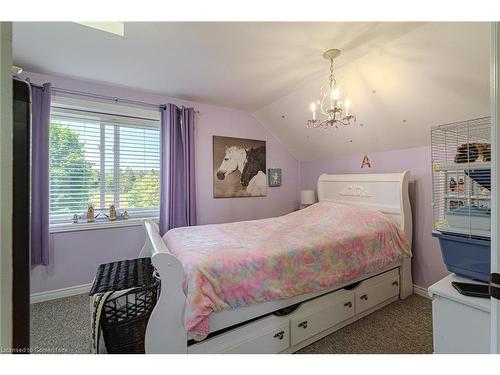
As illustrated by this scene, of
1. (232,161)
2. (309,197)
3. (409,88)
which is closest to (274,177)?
(309,197)

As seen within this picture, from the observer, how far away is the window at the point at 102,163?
254 cm

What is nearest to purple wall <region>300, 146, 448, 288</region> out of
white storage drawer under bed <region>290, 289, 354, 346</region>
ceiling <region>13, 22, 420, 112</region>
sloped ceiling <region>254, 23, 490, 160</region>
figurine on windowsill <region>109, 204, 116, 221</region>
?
sloped ceiling <region>254, 23, 490, 160</region>

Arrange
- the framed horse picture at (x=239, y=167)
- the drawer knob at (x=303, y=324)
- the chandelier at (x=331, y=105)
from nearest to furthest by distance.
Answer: the drawer knob at (x=303, y=324)
the chandelier at (x=331, y=105)
the framed horse picture at (x=239, y=167)

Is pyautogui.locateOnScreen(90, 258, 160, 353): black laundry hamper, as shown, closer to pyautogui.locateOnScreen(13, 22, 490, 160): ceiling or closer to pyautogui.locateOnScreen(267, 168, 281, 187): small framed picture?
pyautogui.locateOnScreen(13, 22, 490, 160): ceiling

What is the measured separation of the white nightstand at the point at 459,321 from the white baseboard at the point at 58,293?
316cm

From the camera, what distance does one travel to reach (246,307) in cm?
145

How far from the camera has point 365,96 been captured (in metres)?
2.38

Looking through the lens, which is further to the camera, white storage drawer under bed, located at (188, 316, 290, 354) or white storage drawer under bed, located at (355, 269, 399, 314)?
white storage drawer under bed, located at (355, 269, 399, 314)

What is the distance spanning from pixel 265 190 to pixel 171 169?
60.3 inches

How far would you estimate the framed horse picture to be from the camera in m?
3.29

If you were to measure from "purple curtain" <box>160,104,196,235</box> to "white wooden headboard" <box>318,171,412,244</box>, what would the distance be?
75.4 inches

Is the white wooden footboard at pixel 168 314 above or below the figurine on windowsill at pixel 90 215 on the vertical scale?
below

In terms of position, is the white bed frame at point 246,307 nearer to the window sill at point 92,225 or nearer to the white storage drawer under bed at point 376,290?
the white storage drawer under bed at point 376,290

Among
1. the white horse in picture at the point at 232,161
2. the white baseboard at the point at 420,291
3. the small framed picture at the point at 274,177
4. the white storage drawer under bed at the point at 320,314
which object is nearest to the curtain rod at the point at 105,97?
the white horse in picture at the point at 232,161
